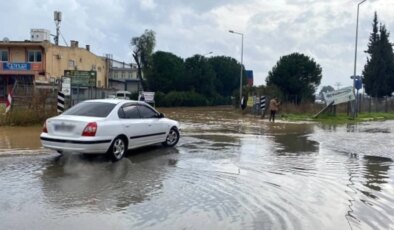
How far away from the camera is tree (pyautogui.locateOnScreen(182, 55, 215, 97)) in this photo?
7388cm

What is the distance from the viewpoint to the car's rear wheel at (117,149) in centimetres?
1123

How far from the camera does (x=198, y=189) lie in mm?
8359

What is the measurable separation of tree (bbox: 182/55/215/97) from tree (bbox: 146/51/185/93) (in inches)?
82.5

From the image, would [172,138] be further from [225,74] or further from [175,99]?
[225,74]

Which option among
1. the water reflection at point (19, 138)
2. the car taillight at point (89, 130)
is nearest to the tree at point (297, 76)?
the water reflection at point (19, 138)

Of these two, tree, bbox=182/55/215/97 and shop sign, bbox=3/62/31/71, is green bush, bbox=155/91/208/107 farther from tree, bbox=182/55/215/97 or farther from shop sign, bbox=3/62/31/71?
shop sign, bbox=3/62/31/71

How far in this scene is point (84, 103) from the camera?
1211cm

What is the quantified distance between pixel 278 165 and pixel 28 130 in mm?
11039

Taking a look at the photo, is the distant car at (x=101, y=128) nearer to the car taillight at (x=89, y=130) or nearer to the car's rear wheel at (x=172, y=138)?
the car taillight at (x=89, y=130)

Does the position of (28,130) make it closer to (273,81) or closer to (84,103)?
(84,103)

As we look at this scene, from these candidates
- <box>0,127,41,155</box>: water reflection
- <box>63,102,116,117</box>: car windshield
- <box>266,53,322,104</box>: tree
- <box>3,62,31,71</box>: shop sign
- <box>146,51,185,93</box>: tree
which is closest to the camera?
<box>63,102,116,117</box>: car windshield

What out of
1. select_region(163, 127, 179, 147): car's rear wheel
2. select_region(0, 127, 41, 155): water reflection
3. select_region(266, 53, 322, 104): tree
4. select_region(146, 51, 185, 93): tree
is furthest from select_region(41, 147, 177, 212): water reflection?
select_region(146, 51, 185, 93): tree

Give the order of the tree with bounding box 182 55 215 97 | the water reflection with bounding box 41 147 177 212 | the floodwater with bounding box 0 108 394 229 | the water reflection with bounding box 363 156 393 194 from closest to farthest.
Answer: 1. the floodwater with bounding box 0 108 394 229
2. the water reflection with bounding box 41 147 177 212
3. the water reflection with bounding box 363 156 393 194
4. the tree with bounding box 182 55 215 97

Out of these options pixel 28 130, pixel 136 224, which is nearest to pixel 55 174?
pixel 136 224
